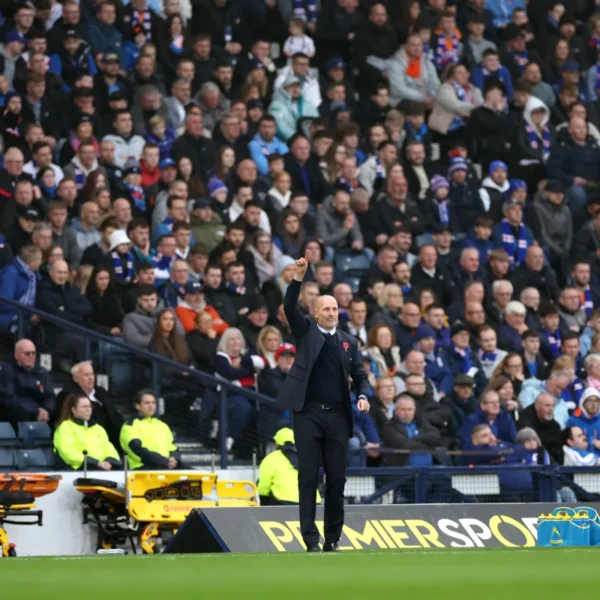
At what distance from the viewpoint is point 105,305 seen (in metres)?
18.2

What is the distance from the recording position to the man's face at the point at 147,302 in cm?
1831

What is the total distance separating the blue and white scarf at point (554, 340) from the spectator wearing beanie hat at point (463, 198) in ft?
6.66

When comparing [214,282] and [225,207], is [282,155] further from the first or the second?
[214,282]

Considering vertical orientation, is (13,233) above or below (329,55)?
below

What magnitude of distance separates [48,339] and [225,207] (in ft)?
13.4

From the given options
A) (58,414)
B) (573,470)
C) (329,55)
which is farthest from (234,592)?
(329,55)

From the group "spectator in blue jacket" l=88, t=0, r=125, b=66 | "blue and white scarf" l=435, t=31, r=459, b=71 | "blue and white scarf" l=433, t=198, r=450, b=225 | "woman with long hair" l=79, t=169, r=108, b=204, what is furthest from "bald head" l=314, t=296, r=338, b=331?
"blue and white scarf" l=435, t=31, r=459, b=71

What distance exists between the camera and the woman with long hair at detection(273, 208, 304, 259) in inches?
820

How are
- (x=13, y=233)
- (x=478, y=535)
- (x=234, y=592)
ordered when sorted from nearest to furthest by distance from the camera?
(x=234, y=592), (x=478, y=535), (x=13, y=233)

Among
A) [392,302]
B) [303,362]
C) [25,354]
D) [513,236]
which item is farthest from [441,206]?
[303,362]

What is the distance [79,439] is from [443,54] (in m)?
10.5

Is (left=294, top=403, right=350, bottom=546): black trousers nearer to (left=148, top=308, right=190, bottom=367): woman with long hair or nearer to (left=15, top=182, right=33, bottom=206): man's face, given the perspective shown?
(left=148, top=308, right=190, bottom=367): woman with long hair

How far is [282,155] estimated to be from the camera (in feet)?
71.9

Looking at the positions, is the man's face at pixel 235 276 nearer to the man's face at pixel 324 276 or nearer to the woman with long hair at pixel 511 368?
the man's face at pixel 324 276
